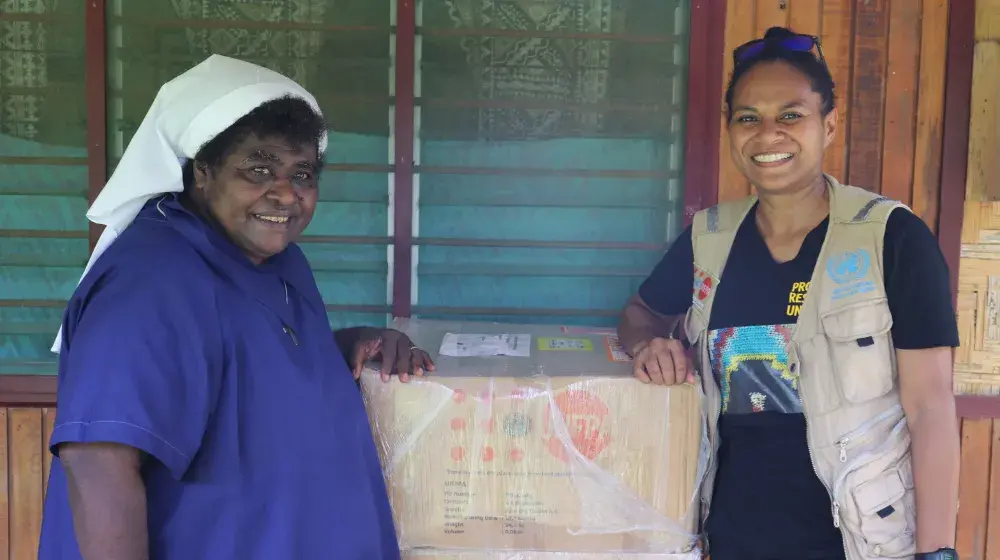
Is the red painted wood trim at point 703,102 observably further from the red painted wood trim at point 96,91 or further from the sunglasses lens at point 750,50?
the red painted wood trim at point 96,91

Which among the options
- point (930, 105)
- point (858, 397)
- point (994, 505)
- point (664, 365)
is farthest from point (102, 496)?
point (994, 505)

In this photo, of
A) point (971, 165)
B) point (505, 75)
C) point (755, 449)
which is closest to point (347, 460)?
point (755, 449)

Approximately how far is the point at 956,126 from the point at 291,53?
2152mm

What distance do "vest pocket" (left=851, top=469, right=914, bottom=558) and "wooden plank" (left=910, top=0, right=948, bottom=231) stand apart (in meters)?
1.29

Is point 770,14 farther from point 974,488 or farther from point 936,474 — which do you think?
point 974,488

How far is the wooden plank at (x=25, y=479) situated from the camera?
255 cm

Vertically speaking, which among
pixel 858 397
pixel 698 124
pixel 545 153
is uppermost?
pixel 698 124

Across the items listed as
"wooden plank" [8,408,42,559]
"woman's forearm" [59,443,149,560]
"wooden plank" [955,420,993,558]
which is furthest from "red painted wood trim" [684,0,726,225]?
"wooden plank" [8,408,42,559]

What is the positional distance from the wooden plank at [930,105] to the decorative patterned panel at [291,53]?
5.61 ft

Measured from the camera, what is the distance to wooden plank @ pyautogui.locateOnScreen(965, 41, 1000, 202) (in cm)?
243

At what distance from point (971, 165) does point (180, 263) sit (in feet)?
7.77

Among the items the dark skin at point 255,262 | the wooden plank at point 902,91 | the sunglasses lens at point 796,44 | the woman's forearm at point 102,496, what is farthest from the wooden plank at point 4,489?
the wooden plank at point 902,91

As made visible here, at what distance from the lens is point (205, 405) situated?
1.21 metres

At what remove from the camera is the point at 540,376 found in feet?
5.35
